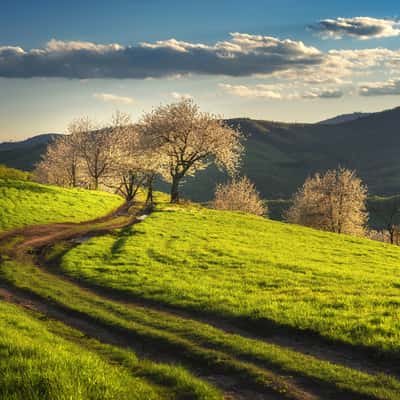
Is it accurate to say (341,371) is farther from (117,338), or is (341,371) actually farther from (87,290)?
(87,290)

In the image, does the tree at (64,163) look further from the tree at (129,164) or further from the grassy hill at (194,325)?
the grassy hill at (194,325)

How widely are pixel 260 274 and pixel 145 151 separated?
182 ft

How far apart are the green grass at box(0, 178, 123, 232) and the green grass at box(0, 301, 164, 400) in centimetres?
3475

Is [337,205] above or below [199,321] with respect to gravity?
above

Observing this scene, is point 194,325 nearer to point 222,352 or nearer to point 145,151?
point 222,352

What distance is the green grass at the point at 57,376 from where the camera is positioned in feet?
32.6

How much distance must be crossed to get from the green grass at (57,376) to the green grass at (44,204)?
1368 inches

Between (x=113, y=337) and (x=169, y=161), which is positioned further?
(x=169, y=161)

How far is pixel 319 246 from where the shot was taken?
155 feet

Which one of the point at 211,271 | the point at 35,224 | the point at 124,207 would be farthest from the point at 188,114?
the point at 211,271

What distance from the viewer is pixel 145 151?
3182 inches

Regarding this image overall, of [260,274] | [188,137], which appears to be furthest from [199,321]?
[188,137]

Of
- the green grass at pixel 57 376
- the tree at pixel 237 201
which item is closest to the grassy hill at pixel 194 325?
the green grass at pixel 57 376

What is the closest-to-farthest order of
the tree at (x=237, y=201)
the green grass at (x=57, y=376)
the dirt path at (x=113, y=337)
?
the green grass at (x=57, y=376)
the dirt path at (x=113, y=337)
the tree at (x=237, y=201)
